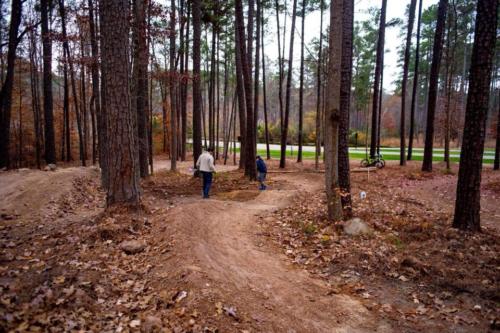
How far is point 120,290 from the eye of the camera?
435 cm

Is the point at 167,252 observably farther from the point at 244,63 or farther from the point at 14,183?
the point at 244,63

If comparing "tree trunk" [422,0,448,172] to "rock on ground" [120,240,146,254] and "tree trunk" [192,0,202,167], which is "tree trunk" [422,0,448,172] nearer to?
"tree trunk" [192,0,202,167]

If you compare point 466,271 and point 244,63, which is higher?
point 244,63

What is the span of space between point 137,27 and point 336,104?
849cm

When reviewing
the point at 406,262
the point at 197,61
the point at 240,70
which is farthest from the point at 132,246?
the point at 240,70

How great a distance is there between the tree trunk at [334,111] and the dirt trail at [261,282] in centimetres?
214

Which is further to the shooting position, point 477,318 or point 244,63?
point 244,63

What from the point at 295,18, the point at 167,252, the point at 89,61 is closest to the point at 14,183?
the point at 89,61

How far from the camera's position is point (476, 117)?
659 cm

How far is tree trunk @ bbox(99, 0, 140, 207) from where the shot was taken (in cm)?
639

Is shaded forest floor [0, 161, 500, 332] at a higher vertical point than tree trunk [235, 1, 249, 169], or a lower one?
lower

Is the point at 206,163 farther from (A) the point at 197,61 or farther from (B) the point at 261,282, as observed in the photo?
(A) the point at 197,61

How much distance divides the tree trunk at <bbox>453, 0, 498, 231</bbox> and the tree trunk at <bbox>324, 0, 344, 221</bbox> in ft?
9.18

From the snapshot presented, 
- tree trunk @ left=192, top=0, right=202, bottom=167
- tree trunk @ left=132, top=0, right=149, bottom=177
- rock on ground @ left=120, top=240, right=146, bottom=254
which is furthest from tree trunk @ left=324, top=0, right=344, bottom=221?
tree trunk @ left=192, top=0, right=202, bottom=167
